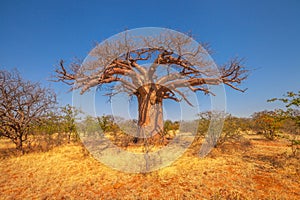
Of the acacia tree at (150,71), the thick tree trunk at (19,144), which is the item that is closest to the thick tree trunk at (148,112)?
the acacia tree at (150,71)

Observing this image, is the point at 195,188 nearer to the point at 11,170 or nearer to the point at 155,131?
the point at 155,131

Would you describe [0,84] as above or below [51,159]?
above

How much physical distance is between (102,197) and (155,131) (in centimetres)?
441

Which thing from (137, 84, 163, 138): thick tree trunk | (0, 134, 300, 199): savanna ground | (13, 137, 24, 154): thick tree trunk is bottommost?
(0, 134, 300, 199): savanna ground

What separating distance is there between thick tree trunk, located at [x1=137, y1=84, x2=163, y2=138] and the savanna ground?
235 centimetres

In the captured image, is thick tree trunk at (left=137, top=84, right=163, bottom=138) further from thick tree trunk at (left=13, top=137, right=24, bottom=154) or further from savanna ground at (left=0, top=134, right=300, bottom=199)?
thick tree trunk at (left=13, top=137, right=24, bottom=154)

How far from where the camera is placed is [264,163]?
4262mm

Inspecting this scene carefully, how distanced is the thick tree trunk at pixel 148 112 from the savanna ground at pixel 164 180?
2351mm

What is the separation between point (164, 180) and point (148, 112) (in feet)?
12.7

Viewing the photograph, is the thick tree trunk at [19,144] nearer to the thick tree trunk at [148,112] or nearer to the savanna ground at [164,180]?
the savanna ground at [164,180]

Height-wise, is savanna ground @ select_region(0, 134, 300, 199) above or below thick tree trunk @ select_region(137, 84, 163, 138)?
below

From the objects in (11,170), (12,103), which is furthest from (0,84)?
(11,170)

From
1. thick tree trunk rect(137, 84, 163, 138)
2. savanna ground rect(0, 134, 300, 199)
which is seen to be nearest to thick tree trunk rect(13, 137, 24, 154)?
savanna ground rect(0, 134, 300, 199)

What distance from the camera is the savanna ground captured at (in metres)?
2.75
